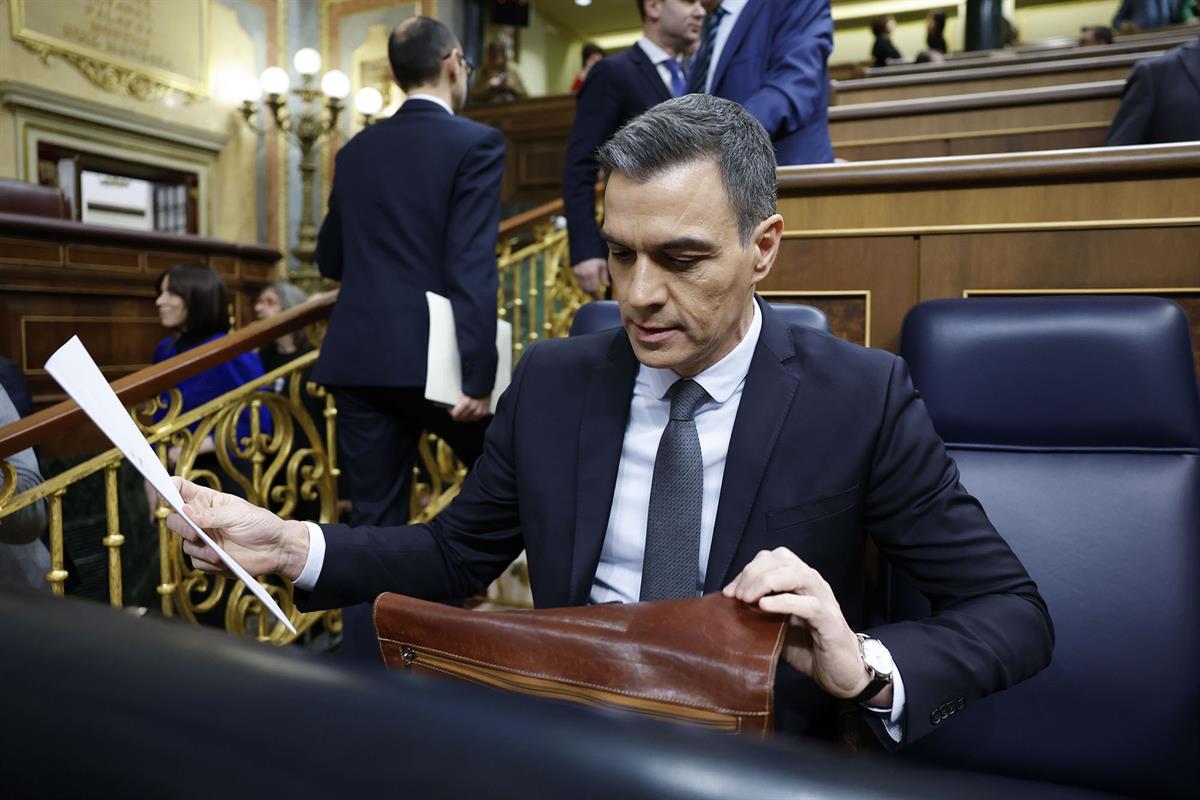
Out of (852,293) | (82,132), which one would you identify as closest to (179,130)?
(82,132)

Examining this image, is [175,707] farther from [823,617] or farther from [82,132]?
[82,132]

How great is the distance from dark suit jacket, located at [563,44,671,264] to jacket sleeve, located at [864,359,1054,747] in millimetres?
1436

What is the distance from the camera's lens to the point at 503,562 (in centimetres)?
122

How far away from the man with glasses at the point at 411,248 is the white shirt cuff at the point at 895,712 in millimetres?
1332

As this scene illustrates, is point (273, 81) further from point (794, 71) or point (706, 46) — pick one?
point (794, 71)

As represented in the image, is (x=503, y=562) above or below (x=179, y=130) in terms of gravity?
below

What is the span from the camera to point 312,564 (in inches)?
40.3

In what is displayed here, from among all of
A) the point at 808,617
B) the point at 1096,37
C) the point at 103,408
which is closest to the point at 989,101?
the point at 1096,37

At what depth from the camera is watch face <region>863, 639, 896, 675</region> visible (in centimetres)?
83

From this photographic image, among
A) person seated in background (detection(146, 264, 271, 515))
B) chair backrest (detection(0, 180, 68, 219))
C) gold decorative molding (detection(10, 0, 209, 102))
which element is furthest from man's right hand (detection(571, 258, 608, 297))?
gold decorative molding (detection(10, 0, 209, 102))

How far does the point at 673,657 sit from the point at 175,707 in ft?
1.50

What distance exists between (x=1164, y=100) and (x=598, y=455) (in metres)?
2.29

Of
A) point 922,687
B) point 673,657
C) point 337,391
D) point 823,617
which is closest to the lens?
point 673,657

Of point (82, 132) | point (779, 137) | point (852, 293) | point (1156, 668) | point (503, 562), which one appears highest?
point (82, 132)
